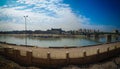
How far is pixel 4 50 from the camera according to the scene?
319 inches

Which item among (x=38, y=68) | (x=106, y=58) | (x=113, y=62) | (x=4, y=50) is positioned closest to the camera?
(x=38, y=68)

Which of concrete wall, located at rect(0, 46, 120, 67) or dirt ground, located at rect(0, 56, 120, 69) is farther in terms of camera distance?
concrete wall, located at rect(0, 46, 120, 67)

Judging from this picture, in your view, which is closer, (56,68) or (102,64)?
(56,68)

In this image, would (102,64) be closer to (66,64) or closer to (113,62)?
(113,62)

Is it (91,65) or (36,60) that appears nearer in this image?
(36,60)

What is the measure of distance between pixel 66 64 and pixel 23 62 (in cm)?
229

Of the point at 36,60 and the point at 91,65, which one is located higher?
the point at 36,60

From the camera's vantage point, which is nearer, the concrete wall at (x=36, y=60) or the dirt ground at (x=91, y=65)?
the dirt ground at (x=91, y=65)

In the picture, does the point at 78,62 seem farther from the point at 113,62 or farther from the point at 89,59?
the point at 113,62

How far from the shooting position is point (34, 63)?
7754 mm

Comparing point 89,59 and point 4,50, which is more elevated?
point 4,50

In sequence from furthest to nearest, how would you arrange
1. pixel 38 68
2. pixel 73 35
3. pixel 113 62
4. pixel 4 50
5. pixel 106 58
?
1. pixel 73 35
2. pixel 106 58
3. pixel 113 62
4. pixel 4 50
5. pixel 38 68

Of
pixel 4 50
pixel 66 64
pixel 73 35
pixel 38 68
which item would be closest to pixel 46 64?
pixel 38 68

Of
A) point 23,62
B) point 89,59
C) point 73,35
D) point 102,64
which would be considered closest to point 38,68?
point 23,62
